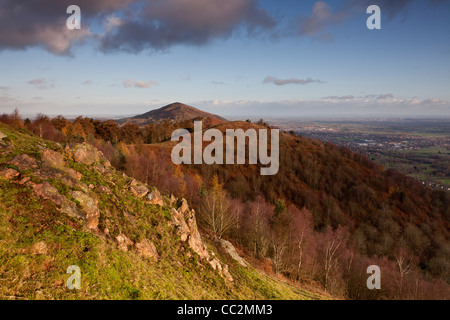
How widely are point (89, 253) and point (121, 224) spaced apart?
2440 millimetres

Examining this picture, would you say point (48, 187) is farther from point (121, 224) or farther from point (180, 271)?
point (180, 271)

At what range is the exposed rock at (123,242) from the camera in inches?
269

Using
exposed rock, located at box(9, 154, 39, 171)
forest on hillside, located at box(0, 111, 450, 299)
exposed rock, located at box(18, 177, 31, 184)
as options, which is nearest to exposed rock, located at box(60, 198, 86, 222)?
exposed rock, located at box(18, 177, 31, 184)

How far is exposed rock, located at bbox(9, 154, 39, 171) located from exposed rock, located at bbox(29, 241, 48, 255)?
338 cm

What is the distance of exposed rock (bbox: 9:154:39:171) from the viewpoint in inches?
269

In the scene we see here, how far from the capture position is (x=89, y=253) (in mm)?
5312

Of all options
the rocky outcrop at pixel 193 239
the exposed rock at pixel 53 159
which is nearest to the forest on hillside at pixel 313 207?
the rocky outcrop at pixel 193 239

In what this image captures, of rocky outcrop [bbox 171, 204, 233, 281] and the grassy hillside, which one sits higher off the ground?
the grassy hillside

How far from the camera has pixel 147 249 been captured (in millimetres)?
7531

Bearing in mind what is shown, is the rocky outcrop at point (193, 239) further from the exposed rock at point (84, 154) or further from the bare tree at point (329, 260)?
the bare tree at point (329, 260)

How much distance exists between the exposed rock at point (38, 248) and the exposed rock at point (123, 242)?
7.27ft

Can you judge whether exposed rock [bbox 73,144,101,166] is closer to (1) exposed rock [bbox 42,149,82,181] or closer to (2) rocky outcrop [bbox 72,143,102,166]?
(2) rocky outcrop [bbox 72,143,102,166]

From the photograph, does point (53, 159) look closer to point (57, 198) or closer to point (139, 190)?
point (57, 198)
